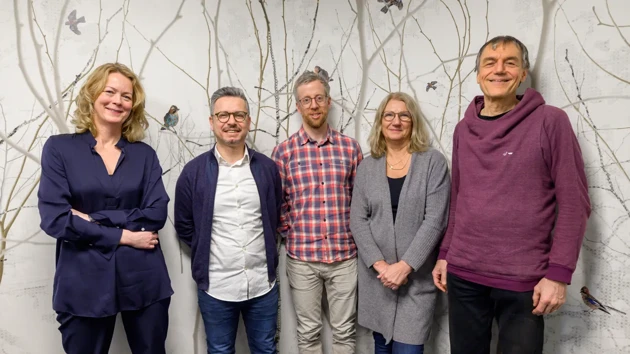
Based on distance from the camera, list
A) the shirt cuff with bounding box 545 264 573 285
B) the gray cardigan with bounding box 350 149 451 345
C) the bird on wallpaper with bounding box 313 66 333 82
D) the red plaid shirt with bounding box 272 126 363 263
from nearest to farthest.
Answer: the shirt cuff with bounding box 545 264 573 285 < the gray cardigan with bounding box 350 149 451 345 < the red plaid shirt with bounding box 272 126 363 263 < the bird on wallpaper with bounding box 313 66 333 82

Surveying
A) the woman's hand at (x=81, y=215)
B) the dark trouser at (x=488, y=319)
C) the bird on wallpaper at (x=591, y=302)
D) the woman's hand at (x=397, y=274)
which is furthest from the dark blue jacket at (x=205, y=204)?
the bird on wallpaper at (x=591, y=302)

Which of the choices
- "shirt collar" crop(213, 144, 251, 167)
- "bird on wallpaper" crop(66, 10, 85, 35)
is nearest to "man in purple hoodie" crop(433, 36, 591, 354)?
"shirt collar" crop(213, 144, 251, 167)

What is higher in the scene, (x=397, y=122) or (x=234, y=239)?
(x=397, y=122)

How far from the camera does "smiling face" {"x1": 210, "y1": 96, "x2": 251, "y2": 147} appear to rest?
5.59ft

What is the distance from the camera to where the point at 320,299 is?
1953 millimetres

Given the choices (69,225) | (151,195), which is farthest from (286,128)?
(69,225)

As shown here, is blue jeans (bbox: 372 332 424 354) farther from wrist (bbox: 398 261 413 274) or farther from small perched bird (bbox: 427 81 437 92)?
small perched bird (bbox: 427 81 437 92)

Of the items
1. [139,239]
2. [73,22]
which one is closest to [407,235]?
[139,239]

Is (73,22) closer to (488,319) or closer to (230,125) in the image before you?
(230,125)

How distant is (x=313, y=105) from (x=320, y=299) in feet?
3.16

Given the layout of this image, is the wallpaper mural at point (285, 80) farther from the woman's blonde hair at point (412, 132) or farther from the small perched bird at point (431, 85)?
the woman's blonde hair at point (412, 132)

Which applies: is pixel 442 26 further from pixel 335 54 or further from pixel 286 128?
pixel 286 128

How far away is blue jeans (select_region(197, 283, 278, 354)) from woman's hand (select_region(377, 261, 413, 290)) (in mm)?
537

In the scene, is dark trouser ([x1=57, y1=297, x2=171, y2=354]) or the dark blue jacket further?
the dark blue jacket
